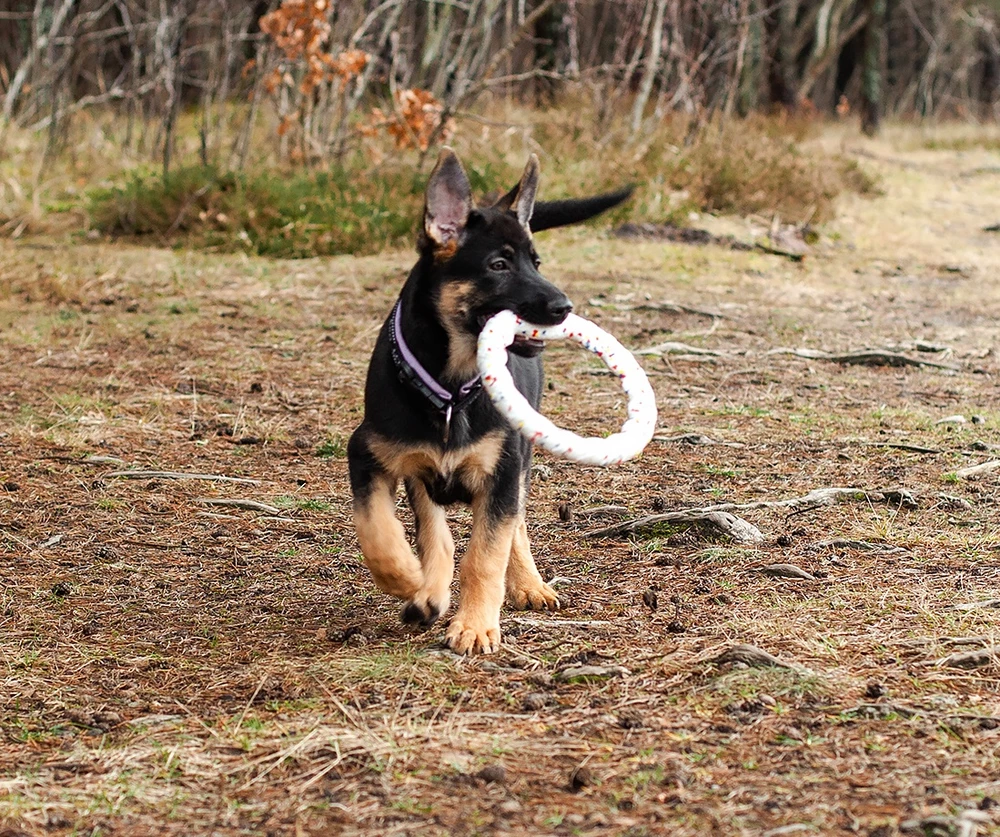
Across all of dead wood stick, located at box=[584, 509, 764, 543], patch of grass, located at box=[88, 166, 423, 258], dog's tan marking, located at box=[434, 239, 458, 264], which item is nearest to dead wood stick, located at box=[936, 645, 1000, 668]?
dead wood stick, located at box=[584, 509, 764, 543]

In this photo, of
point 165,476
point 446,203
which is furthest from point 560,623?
point 165,476

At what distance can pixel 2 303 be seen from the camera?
9.16 meters

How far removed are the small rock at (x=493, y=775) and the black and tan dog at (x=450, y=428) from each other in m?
0.92

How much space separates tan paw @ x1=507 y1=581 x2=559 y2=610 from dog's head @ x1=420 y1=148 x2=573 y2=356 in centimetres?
81

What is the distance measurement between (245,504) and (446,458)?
1635 mm

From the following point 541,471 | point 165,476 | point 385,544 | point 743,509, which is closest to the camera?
point 385,544

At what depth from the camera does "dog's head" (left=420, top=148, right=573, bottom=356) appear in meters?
4.18

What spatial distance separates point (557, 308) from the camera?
4137mm

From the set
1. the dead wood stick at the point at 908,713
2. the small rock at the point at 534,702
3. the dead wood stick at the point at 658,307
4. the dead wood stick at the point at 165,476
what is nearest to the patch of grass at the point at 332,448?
the dead wood stick at the point at 165,476

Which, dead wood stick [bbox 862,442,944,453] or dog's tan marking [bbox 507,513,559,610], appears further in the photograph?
dead wood stick [bbox 862,442,944,453]

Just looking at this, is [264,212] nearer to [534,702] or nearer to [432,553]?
[432,553]

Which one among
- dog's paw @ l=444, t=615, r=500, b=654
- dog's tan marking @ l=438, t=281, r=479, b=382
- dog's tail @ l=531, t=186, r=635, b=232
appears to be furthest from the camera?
dog's tail @ l=531, t=186, r=635, b=232

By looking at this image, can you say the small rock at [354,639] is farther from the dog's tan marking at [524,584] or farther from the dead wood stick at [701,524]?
the dead wood stick at [701,524]

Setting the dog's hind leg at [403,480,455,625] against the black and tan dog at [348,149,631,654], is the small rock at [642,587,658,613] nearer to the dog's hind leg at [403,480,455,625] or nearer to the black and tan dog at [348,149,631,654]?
the black and tan dog at [348,149,631,654]
